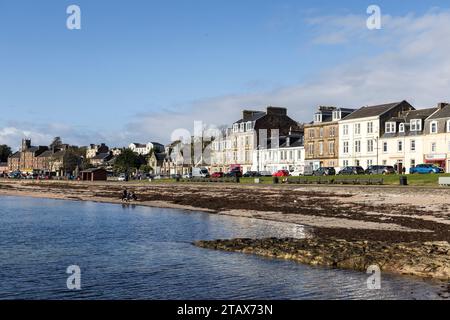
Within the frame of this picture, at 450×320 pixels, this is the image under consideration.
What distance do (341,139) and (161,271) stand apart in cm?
8195

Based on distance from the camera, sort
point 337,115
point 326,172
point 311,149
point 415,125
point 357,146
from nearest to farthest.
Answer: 1. point 415,125
2. point 326,172
3. point 357,146
4. point 337,115
5. point 311,149

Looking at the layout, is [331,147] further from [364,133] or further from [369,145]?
[369,145]

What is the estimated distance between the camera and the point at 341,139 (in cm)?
9962

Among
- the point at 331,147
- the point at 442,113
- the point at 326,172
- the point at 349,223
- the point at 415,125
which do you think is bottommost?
the point at 349,223

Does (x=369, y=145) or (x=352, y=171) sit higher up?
(x=369, y=145)

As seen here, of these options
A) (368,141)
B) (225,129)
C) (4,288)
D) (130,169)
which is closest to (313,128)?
(368,141)

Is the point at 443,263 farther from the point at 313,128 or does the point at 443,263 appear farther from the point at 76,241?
the point at 313,128

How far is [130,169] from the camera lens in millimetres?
170750

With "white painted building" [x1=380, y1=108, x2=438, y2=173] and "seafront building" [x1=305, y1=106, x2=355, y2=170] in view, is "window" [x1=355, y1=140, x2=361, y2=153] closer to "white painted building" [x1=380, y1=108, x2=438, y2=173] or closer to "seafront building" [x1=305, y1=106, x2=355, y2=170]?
"white painted building" [x1=380, y1=108, x2=438, y2=173]

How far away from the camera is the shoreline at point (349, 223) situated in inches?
883

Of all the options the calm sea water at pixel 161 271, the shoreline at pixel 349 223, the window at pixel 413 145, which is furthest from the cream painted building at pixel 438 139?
the calm sea water at pixel 161 271

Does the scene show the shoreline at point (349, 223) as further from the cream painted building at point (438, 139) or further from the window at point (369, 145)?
the window at point (369, 145)

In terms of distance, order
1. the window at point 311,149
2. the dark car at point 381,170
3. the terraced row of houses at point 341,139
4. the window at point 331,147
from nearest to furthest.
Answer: the dark car at point 381,170
the terraced row of houses at point 341,139
the window at point 331,147
the window at point 311,149

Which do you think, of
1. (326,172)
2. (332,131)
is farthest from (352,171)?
(332,131)
